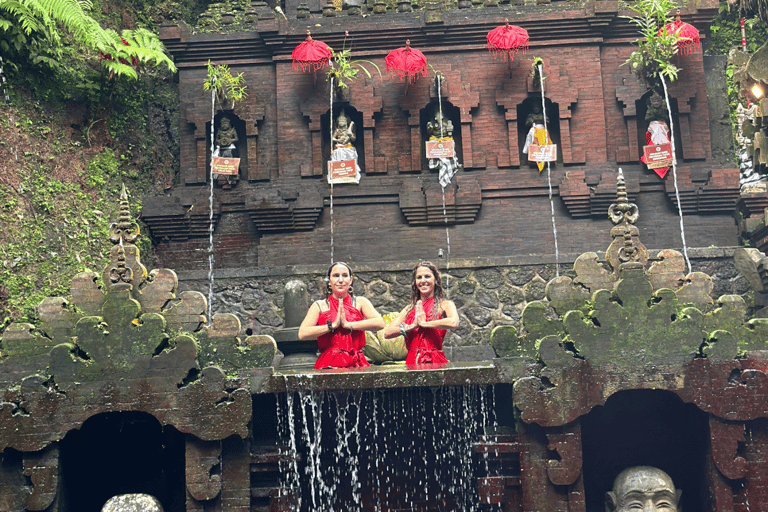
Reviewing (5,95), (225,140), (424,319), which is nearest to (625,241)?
(424,319)

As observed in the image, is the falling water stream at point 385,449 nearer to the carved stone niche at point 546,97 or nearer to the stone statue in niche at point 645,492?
the stone statue in niche at point 645,492

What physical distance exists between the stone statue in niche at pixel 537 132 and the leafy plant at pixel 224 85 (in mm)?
6033

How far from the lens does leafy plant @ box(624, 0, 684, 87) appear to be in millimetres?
18781

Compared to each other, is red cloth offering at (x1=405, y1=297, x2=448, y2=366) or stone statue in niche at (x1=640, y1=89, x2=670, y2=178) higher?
stone statue in niche at (x1=640, y1=89, x2=670, y2=178)

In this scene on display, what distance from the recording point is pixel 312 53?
19.0 metres

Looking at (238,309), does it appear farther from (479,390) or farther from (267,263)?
(479,390)

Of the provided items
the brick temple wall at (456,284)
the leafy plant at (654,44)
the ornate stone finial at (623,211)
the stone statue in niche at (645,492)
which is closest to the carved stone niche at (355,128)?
the brick temple wall at (456,284)

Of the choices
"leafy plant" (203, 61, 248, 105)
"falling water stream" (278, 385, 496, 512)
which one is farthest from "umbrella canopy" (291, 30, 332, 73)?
"falling water stream" (278, 385, 496, 512)

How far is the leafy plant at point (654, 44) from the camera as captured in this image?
1878 centimetres

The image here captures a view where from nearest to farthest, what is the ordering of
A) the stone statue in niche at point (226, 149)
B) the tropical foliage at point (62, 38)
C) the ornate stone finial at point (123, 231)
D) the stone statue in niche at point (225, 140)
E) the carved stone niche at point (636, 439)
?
1. the ornate stone finial at point (123, 231)
2. the carved stone niche at point (636, 439)
3. the tropical foliage at point (62, 38)
4. the stone statue in niche at point (226, 149)
5. the stone statue in niche at point (225, 140)

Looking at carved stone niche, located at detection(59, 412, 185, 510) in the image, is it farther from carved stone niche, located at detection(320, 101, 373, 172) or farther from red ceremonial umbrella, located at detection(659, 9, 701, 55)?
red ceremonial umbrella, located at detection(659, 9, 701, 55)

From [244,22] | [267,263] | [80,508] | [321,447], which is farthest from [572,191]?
[80,508]

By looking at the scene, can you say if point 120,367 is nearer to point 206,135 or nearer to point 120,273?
point 120,273

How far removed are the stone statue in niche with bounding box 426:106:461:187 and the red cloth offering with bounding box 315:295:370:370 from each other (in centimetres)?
809
